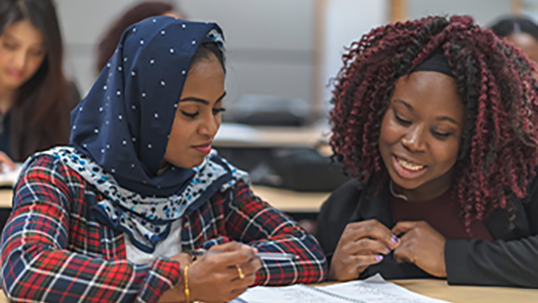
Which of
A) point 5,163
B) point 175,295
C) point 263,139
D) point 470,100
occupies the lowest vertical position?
point 263,139

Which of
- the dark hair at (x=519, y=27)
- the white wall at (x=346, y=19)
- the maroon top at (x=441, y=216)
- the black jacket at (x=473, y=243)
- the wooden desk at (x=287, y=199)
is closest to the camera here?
the black jacket at (x=473, y=243)

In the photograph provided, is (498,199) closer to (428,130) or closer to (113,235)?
(428,130)

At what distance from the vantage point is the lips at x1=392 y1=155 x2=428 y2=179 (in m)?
1.22

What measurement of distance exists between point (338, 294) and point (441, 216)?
1.18 feet

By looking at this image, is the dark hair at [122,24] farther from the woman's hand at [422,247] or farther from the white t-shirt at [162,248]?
the woman's hand at [422,247]

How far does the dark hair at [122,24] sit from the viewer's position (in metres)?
2.21

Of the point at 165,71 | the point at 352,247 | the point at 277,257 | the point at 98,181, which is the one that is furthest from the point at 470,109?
the point at 98,181

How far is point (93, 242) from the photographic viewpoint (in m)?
1.05

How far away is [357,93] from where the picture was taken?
1312mm

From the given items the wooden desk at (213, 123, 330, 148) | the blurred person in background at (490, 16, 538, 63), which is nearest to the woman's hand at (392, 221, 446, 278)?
the blurred person in background at (490, 16, 538, 63)

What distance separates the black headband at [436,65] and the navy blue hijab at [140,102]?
1.36 feet

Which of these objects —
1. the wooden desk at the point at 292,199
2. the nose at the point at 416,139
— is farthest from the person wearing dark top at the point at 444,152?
the wooden desk at the point at 292,199

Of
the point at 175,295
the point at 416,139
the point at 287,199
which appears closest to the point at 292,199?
the point at 287,199

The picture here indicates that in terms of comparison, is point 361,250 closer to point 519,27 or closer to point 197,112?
point 197,112
